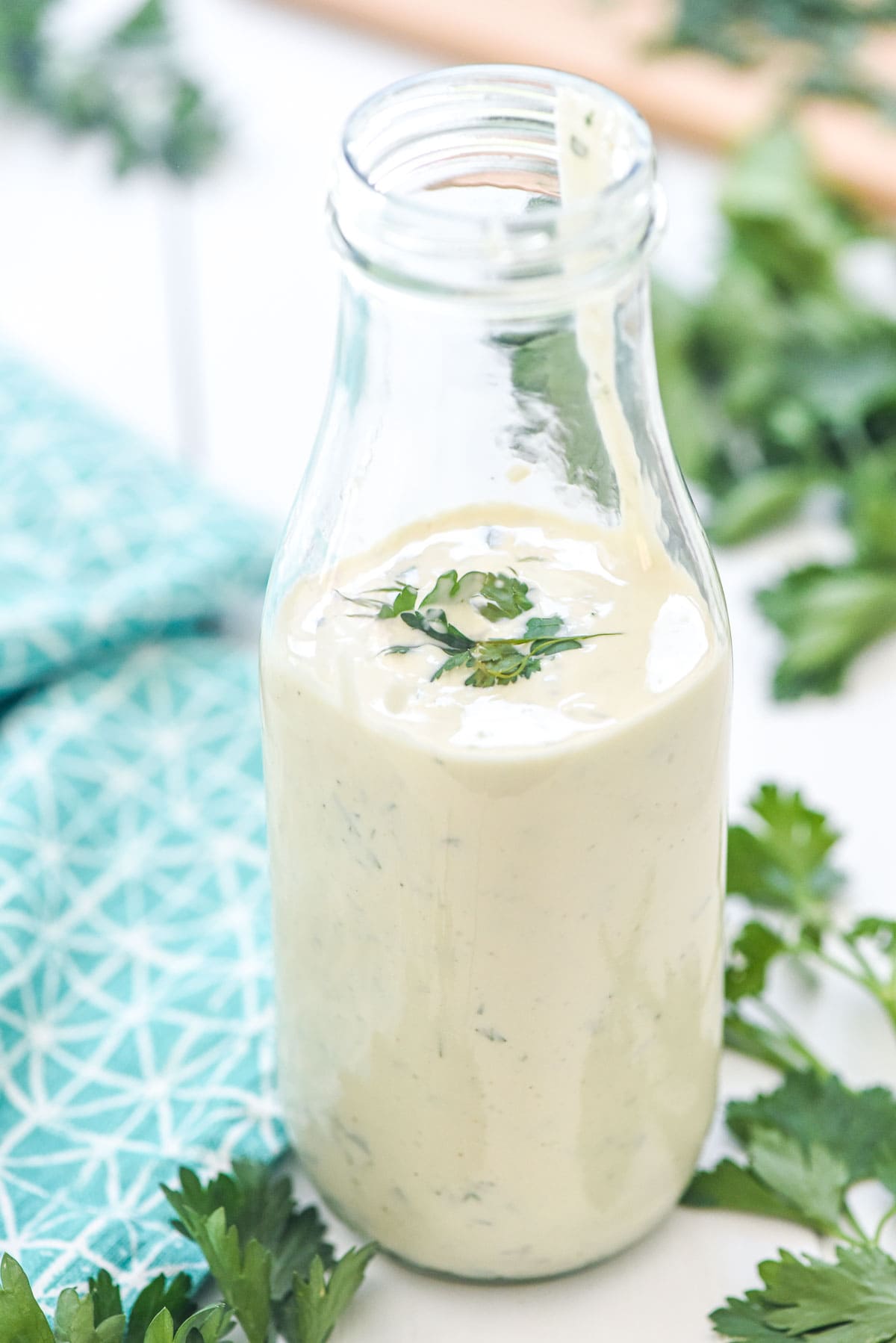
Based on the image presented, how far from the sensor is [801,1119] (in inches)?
24.2

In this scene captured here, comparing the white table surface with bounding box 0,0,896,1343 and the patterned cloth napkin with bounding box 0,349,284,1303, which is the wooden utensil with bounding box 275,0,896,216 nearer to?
the white table surface with bounding box 0,0,896,1343

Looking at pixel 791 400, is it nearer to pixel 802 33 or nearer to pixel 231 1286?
pixel 802 33

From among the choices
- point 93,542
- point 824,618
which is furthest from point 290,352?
point 824,618

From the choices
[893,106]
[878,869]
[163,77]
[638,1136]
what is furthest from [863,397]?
[163,77]

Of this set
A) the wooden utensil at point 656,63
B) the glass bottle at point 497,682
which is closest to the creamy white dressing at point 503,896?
the glass bottle at point 497,682

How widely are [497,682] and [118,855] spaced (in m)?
0.33

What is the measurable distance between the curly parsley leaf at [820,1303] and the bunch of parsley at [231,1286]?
131 millimetres

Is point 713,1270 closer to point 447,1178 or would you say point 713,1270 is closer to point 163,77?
point 447,1178

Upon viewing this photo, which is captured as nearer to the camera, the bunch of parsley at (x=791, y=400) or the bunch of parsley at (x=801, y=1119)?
the bunch of parsley at (x=801, y=1119)

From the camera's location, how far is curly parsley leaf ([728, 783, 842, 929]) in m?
0.69

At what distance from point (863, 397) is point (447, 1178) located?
0.59 metres

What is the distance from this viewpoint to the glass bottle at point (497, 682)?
1.55ft

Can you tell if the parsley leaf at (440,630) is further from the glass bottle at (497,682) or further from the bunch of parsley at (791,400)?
the bunch of parsley at (791,400)

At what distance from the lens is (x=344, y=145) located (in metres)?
0.47
